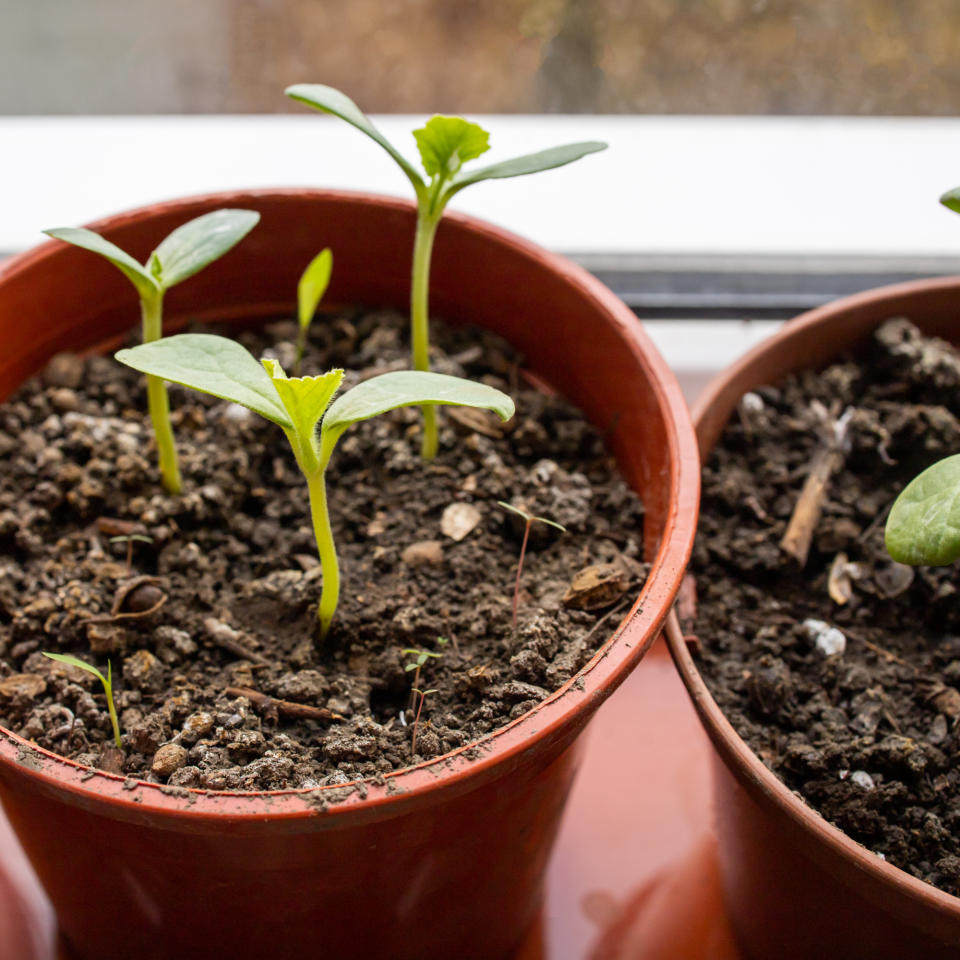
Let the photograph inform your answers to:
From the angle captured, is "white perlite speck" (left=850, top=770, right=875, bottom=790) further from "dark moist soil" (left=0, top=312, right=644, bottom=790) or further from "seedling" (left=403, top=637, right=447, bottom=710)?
"seedling" (left=403, top=637, right=447, bottom=710)

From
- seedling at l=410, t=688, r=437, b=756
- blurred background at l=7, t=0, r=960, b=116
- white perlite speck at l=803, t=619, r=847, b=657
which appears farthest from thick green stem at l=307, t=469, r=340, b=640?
blurred background at l=7, t=0, r=960, b=116

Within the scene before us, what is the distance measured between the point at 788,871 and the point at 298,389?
60 centimetres

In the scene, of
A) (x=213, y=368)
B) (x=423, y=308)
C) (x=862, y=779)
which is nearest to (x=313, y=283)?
(x=423, y=308)

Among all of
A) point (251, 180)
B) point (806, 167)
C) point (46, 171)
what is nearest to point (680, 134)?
point (806, 167)

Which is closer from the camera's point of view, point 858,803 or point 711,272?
point 858,803

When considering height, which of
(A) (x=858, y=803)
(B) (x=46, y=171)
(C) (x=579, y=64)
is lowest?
(A) (x=858, y=803)

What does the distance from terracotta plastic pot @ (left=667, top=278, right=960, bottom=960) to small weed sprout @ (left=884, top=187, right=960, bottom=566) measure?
8.4 inches

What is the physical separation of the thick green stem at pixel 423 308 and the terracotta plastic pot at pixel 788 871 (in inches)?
11.1

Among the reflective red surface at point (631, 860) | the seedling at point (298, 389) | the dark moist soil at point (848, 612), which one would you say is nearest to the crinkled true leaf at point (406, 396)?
the seedling at point (298, 389)

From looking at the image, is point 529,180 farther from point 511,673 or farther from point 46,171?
point 511,673

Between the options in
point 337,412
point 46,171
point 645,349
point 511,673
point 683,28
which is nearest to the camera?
point 337,412

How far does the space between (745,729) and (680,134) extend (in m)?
0.99

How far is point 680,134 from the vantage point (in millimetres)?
1559

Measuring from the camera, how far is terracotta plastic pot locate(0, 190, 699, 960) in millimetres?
700
